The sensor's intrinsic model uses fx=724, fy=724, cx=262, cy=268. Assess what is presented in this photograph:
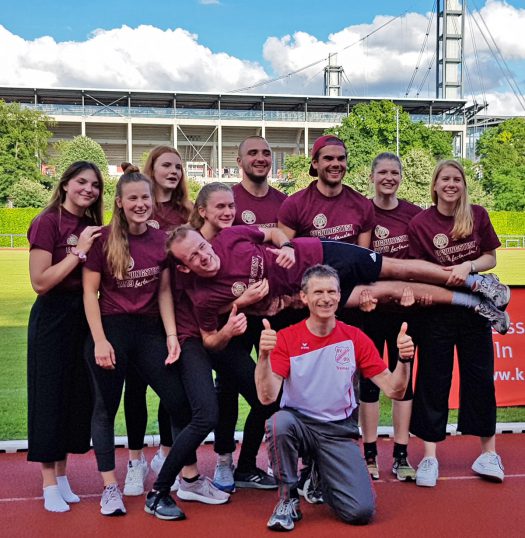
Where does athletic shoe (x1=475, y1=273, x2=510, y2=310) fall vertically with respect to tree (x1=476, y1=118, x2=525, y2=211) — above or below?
below

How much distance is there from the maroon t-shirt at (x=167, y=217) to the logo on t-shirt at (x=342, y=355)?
1.49 meters

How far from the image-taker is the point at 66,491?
180 inches

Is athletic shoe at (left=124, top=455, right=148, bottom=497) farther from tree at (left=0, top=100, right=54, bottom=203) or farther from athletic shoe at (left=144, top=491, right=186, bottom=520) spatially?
tree at (left=0, top=100, right=54, bottom=203)

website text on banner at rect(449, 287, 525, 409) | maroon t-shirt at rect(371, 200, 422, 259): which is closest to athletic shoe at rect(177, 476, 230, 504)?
maroon t-shirt at rect(371, 200, 422, 259)

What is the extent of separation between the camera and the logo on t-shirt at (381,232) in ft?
16.4

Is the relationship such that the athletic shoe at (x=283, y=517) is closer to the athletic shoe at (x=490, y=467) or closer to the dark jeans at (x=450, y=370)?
the dark jeans at (x=450, y=370)

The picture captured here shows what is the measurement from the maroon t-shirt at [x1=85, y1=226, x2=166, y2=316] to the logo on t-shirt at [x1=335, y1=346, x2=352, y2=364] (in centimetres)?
115

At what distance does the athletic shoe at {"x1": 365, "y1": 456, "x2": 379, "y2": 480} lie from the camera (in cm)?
492

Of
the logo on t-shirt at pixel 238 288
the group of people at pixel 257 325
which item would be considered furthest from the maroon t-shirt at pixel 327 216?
the logo on t-shirt at pixel 238 288

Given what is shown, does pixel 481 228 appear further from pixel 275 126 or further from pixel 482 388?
pixel 275 126

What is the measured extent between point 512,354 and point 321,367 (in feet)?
10.9

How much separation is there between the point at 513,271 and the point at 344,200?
19488 millimetres

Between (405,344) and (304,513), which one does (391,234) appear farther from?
(304,513)

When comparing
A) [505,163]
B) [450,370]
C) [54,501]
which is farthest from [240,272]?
[505,163]
